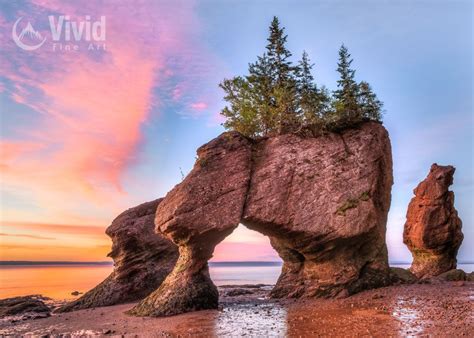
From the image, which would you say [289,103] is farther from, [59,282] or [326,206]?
[59,282]

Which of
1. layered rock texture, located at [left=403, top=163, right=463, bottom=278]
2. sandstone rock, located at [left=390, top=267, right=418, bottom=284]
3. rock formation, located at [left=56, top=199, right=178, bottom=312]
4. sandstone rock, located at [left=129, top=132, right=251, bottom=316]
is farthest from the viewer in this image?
layered rock texture, located at [left=403, top=163, right=463, bottom=278]

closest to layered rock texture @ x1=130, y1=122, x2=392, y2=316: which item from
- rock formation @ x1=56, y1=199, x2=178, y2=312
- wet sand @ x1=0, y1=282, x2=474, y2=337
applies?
wet sand @ x1=0, y1=282, x2=474, y2=337

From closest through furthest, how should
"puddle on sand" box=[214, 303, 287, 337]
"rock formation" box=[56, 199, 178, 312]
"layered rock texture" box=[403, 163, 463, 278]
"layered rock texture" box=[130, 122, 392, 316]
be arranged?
"puddle on sand" box=[214, 303, 287, 337], "layered rock texture" box=[130, 122, 392, 316], "rock formation" box=[56, 199, 178, 312], "layered rock texture" box=[403, 163, 463, 278]

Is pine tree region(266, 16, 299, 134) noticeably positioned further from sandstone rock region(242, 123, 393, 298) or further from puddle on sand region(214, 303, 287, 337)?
puddle on sand region(214, 303, 287, 337)

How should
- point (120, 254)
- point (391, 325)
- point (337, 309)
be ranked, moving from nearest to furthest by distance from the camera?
point (391, 325)
point (337, 309)
point (120, 254)

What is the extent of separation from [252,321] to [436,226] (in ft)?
101

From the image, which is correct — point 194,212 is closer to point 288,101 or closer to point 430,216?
point 288,101

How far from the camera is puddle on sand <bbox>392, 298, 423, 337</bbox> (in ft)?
44.0

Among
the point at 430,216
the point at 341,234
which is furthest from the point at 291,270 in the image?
the point at 430,216

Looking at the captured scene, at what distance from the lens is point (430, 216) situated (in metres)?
41.1

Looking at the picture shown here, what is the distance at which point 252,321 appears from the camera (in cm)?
1762

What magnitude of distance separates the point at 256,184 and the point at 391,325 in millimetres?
11351

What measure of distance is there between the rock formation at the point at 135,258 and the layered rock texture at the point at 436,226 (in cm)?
2582

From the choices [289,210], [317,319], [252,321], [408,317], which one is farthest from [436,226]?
[252,321]
